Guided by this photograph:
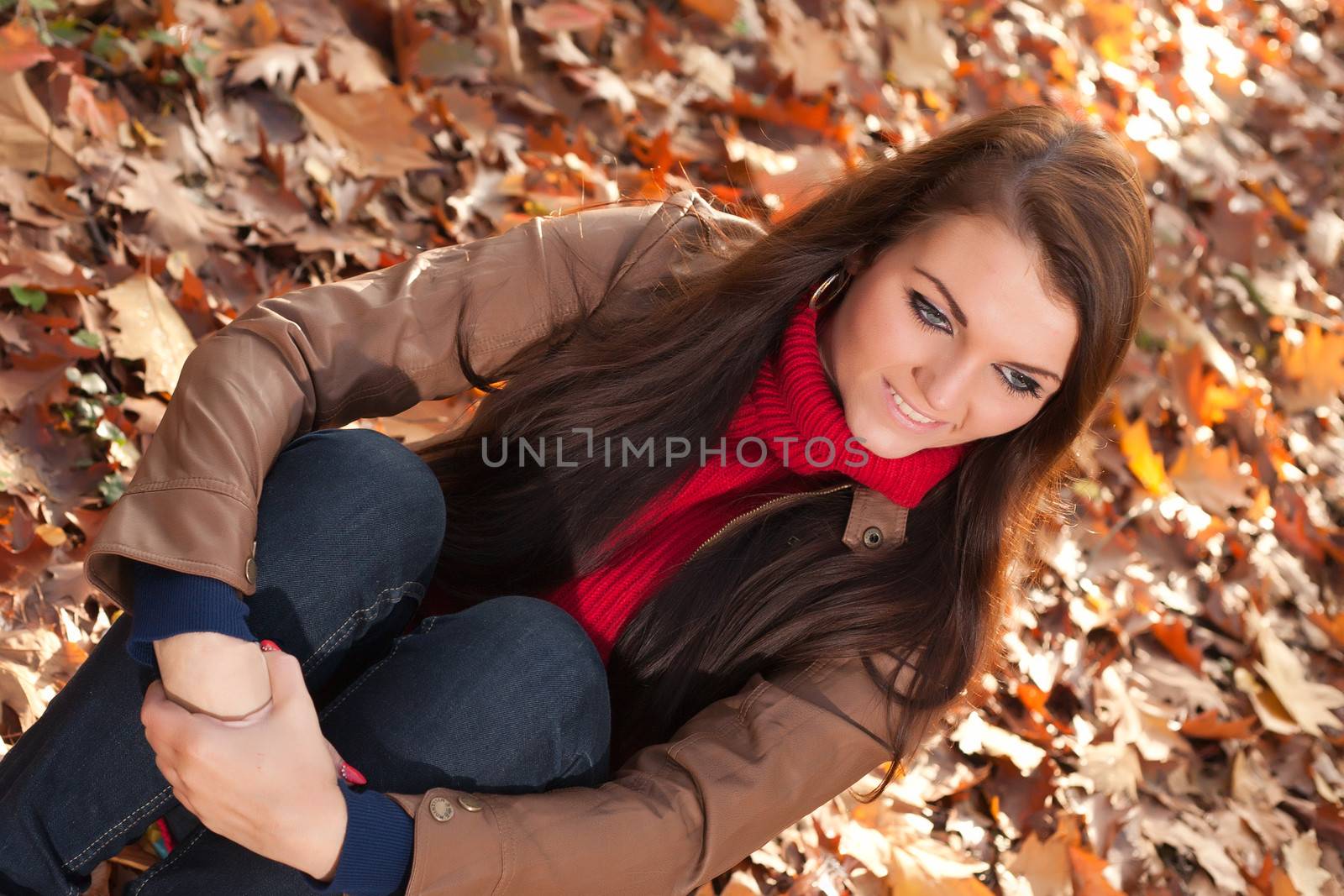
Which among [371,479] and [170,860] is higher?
[371,479]

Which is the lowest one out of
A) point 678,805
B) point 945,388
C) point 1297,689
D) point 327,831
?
point 1297,689

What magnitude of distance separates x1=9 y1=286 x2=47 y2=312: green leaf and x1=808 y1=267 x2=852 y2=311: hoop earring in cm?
148

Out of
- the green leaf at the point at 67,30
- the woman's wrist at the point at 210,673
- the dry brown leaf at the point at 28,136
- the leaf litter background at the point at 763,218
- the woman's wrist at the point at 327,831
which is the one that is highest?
the green leaf at the point at 67,30

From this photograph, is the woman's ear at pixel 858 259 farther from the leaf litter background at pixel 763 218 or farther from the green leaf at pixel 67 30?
the green leaf at pixel 67 30

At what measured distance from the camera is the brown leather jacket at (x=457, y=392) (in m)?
1.44

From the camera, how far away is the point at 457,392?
6.55 ft

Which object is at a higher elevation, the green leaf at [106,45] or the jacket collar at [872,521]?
the green leaf at [106,45]

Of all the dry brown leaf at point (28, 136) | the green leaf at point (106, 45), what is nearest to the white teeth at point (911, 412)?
the dry brown leaf at point (28, 136)

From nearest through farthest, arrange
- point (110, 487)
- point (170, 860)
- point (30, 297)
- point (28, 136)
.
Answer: point (170, 860) < point (110, 487) < point (30, 297) < point (28, 136)

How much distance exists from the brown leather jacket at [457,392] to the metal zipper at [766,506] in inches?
1.5

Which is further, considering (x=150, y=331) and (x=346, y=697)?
(x=150, y=331)

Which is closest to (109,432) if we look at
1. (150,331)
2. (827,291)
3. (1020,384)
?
(150,331)

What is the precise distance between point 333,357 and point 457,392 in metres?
0.31

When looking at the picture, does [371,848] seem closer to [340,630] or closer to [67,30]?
[340,630]
